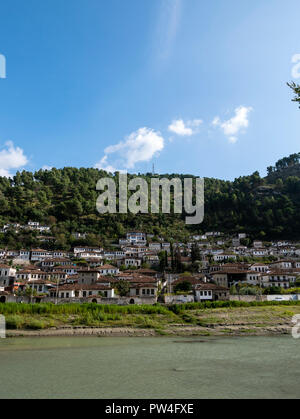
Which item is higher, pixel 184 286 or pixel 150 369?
pixel 184 286

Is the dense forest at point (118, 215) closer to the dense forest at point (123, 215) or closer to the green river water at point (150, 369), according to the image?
the dense forest at point (123, 215)

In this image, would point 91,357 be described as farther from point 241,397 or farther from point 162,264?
point 162,264

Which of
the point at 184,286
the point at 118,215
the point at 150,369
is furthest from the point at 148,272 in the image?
the point at 118,215

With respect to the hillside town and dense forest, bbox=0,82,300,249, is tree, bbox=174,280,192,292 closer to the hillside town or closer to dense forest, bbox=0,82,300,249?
the hillside town

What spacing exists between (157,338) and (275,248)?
7188cm

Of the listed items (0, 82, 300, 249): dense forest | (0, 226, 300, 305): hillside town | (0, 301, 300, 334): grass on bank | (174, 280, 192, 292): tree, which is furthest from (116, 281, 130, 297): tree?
(0, 82, 300, 249): dense forest

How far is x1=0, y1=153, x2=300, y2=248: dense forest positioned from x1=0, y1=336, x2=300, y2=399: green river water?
233 feet

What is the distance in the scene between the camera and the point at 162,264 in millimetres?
69188

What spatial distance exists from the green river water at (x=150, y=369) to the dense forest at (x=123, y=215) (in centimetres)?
7107

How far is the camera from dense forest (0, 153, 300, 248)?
10625 centimetres

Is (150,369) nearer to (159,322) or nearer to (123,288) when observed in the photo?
(159,322)

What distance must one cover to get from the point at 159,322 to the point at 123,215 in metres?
86.3

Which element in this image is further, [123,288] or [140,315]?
[123,288]

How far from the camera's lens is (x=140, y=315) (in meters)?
35.9
